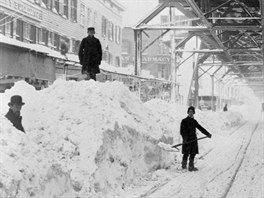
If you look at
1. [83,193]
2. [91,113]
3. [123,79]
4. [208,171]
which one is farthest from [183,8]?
[83,193]

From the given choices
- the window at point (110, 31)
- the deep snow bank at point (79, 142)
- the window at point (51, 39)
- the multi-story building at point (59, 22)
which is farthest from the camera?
the window at point (110, 31)

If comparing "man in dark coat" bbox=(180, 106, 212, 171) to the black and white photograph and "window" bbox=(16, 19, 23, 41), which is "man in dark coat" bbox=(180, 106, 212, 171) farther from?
"window" bbox=(16, 19, 23, 41)

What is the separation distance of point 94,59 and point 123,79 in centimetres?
753

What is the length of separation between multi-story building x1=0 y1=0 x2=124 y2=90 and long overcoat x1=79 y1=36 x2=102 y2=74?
3426mm

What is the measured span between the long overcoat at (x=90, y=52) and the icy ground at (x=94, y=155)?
157 cm

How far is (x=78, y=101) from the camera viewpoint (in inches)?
328

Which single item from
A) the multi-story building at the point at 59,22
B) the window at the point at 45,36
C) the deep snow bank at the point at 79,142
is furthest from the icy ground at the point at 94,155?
the window at the point at 45,36

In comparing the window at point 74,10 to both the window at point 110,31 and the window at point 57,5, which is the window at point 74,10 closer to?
the window at point 57,5

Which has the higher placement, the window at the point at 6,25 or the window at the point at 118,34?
the window at the point at 118,34

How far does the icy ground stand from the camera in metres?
5.15

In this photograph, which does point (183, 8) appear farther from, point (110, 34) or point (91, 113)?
point (110, 34)

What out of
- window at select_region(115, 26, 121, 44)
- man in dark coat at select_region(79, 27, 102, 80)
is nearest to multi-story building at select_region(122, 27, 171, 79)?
window at select_region(115, 26, 121, 44)

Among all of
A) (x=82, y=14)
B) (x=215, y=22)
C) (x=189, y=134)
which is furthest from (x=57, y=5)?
(x=189, y=134)

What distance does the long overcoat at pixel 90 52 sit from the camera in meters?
10.7
